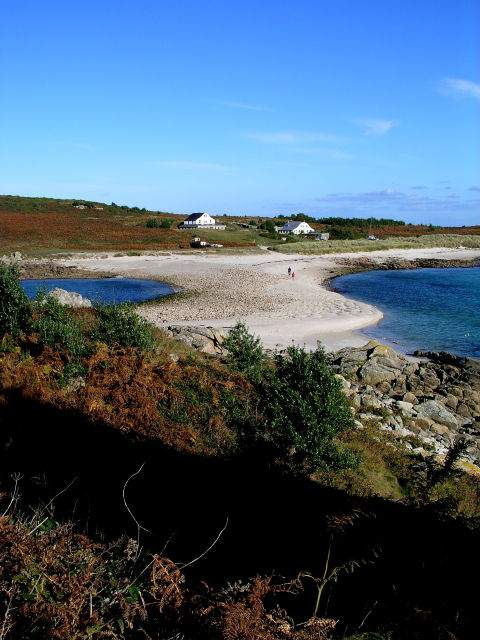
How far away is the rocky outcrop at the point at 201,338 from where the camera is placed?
17.6 m

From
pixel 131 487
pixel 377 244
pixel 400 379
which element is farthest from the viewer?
pixel 377 244

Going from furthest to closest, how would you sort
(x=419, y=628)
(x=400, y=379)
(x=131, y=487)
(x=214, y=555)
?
1. (x=400, y=379)
2. (x=131, y=487)
3. (x=214, y=555)
4. (x=419, y=628)

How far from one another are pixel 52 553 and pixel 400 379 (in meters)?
15.1

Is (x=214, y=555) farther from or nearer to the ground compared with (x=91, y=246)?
nearer to the ground

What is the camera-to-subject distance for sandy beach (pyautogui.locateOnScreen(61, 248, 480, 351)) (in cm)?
2475

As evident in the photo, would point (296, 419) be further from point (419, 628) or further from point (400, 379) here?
point (400, 379)

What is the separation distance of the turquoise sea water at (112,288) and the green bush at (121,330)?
70.5 feet

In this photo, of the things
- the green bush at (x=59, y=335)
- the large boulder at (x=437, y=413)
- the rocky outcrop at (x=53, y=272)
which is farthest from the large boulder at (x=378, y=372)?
the rocky outcrop at (x=53, y=272)

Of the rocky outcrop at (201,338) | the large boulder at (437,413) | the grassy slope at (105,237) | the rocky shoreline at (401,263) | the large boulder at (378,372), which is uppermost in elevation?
the grassy slope at (105,237)

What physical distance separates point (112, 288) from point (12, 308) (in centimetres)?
2822

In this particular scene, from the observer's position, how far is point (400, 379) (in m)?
16.5

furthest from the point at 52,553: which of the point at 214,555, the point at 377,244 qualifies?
the point at 377,244

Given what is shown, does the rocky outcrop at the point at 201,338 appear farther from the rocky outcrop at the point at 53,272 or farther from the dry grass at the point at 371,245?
the dry grass at the point at 371,245

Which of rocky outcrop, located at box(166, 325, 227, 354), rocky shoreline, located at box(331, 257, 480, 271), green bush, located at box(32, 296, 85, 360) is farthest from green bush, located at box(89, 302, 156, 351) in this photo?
rocky shoreline, located at box(331, 257, 480, 271)
